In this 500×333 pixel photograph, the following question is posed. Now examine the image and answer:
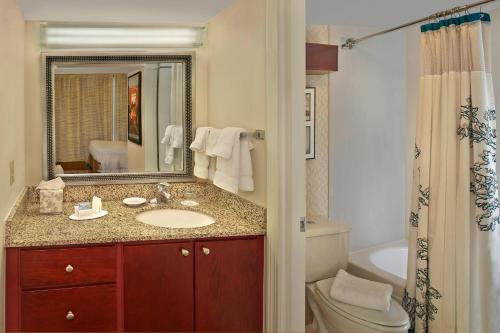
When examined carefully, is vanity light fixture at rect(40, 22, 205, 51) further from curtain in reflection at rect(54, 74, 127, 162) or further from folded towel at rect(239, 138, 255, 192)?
folded towel at rect(239, 138, 255, 192)

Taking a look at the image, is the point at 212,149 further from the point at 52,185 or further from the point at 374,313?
the point at 374,313

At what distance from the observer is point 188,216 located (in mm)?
2646

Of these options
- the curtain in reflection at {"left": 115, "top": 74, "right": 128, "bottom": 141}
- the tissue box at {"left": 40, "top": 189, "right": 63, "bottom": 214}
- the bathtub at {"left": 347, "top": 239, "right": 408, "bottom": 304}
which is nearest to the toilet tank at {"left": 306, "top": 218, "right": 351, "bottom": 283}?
the bathtub at {"left": 347, "top": 239, "right": 408, "bottom": 304}

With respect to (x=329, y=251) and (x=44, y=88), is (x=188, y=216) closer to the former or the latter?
(x=329, y=251)

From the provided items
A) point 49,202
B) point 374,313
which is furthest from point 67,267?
point 374,313

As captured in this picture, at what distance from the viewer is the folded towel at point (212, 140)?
253cm

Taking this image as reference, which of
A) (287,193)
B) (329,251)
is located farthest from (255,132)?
(329,251)

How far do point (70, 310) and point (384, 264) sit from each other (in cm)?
209

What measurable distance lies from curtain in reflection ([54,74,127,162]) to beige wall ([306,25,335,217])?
1.20 m

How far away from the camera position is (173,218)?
8.73 feet

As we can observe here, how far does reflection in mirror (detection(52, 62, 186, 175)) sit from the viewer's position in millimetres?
2770

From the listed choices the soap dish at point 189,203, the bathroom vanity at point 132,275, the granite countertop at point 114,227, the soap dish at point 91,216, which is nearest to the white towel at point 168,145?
the soap dish at point 189,203

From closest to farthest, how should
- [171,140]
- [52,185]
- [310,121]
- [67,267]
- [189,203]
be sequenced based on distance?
[67,267]
[52,185]
[189,203]
[171,140]
[310,121]

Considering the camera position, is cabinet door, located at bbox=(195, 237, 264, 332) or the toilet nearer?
cabinet door, located at bbox=(195, 237, 264, 332)
